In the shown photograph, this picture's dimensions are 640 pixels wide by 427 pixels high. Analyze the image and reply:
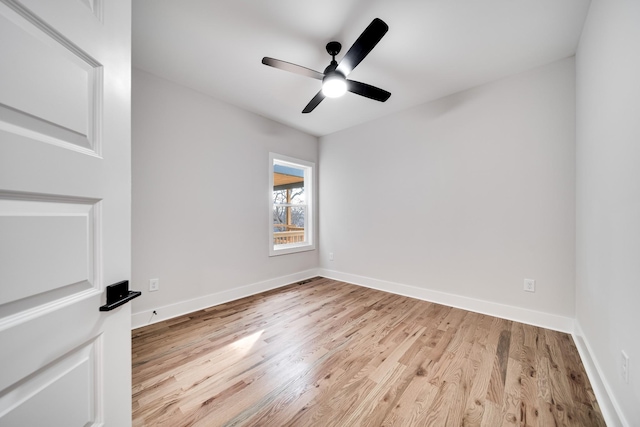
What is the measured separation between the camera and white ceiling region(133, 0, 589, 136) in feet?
5.49

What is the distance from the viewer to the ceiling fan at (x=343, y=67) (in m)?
1.53

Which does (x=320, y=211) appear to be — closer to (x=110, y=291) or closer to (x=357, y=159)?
(x=357, y=159)

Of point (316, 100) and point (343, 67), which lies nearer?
point (343, 67)

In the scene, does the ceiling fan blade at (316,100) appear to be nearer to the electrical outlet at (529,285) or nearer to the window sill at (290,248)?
the window sill at (290,248)

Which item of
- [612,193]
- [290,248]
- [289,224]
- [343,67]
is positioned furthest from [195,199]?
[612,193]

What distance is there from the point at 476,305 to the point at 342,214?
7.12 ft

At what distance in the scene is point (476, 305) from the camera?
2658mm

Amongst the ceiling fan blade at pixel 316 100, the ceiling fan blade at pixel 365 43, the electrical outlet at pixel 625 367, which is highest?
the ceiling fan blade at pixel 365 43

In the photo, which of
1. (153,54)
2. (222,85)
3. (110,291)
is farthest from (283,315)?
(153,54)

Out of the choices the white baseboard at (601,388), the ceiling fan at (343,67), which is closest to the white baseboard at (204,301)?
the ceiling fan at (343,67)

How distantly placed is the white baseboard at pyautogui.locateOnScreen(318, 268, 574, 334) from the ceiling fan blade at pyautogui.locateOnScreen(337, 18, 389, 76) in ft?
8.92

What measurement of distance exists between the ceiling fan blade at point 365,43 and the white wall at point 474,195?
171cm

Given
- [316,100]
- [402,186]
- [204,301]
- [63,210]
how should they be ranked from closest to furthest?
[63,210], [316,100], [204,301], [402,186]

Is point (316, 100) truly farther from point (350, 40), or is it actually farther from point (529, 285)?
point (529, 285)
